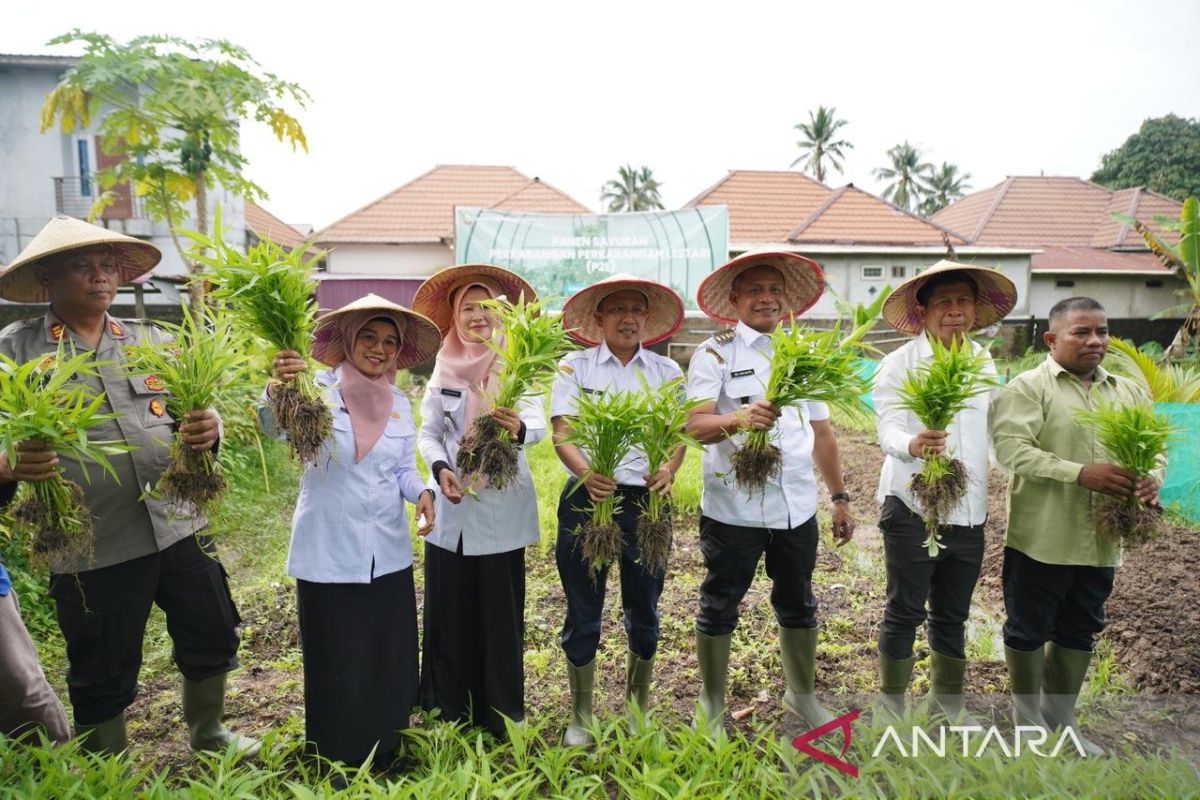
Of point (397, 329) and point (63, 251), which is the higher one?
point (63, 251)

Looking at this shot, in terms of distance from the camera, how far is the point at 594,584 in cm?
324

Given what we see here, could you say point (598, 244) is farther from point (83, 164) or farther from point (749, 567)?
point (749, 567)

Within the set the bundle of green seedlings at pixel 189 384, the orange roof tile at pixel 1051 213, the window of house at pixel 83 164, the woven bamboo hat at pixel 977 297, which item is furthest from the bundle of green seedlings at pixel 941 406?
the orange roof tile at pixel 1051 213

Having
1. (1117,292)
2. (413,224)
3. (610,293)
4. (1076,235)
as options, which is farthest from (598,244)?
(1076,235)

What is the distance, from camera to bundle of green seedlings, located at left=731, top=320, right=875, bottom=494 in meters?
2.98

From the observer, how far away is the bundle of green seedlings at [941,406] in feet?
9.80

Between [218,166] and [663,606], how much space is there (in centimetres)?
587

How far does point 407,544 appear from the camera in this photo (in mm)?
3074

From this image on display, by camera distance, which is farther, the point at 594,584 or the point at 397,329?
the point at 594,584

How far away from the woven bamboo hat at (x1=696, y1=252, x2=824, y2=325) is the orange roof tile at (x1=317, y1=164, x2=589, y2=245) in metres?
18.5

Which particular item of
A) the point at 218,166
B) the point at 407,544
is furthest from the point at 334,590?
the point at 218,166

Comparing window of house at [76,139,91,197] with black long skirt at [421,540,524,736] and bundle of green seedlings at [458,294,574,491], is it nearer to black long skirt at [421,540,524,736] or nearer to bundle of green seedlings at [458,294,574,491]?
black long skirt at [421,540,524,736]

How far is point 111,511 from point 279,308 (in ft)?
3.30

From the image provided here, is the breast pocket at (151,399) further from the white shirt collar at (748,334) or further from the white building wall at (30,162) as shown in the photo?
the white building wall at (30,162)
